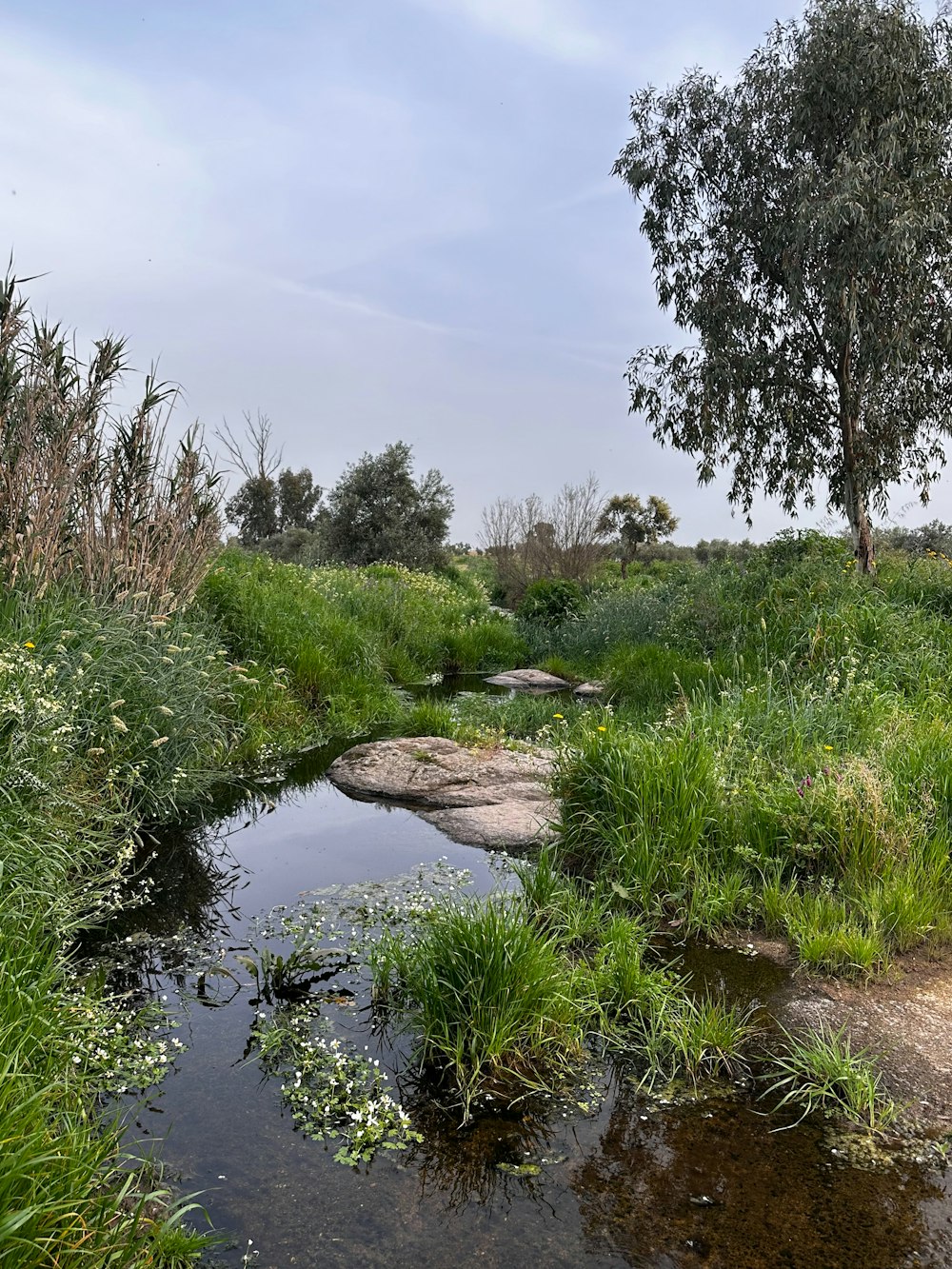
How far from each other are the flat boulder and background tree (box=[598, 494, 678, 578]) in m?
20.4

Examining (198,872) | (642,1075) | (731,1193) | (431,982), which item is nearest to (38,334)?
(198,872)

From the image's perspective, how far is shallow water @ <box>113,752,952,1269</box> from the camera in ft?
8.85

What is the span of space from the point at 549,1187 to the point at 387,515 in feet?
84.4

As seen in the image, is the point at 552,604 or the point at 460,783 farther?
the point at 552,604

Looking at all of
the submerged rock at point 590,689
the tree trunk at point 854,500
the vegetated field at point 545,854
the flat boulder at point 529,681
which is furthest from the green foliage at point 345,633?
the tree trunk at point 854,500

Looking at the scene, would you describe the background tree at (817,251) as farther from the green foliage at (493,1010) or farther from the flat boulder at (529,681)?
the green foliage at (493,1010)

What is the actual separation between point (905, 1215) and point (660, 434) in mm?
16234

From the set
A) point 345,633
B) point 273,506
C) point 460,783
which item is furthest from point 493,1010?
point 273,506

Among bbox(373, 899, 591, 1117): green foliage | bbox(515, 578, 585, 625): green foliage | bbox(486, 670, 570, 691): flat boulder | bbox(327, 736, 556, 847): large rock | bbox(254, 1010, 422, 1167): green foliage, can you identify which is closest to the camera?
bbox(254, 1010, 422, 1167): green foliage

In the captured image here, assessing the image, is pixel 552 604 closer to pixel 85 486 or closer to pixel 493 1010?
pixel 85 486

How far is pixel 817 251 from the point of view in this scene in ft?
48.0

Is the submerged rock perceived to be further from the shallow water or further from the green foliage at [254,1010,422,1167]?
the shallow water

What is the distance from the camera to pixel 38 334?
736 cm

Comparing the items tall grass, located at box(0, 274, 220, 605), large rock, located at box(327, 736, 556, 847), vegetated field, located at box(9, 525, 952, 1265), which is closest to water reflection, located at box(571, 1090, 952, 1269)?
vegetated field, located at box(9, 525, 952, 1265)
